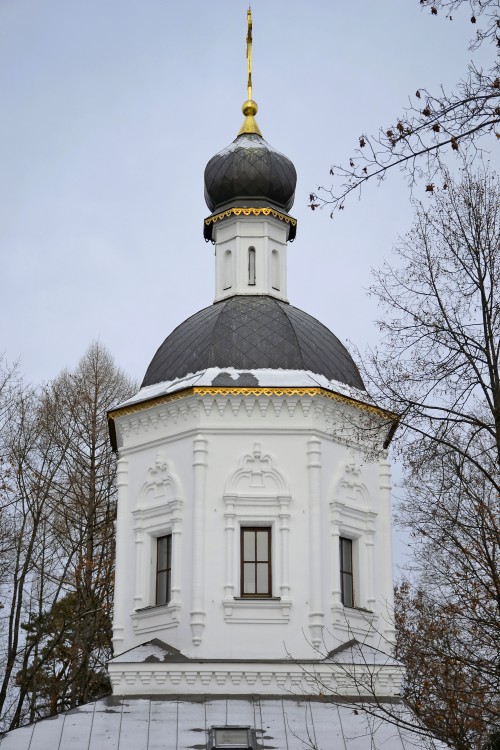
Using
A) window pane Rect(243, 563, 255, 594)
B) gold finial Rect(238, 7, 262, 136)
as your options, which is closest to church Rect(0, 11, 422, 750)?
window pane Rect(243, 563, 255, 594)

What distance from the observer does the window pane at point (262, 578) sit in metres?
15.6

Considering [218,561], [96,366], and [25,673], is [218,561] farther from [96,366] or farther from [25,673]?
[96,366]

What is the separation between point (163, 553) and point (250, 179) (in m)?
5.98

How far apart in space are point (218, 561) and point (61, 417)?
10.1 meters

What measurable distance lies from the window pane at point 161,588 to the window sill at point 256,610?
41.0 inches

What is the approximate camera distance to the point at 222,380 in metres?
16.3

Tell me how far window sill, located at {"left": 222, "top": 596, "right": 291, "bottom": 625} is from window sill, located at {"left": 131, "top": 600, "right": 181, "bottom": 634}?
2.11 ft

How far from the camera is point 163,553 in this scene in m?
16.2

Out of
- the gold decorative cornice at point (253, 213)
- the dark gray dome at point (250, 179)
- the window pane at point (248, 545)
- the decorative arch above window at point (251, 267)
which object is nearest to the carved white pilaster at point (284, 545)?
the window pane at point (248, 545)

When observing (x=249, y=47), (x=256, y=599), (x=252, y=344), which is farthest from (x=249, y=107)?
(x=256, y=599)

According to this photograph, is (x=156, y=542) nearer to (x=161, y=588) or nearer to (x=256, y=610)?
(x=161, y=588)

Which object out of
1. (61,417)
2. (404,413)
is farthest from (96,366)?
(404,413)

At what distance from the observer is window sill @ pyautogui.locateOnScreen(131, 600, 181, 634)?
50.7 feet

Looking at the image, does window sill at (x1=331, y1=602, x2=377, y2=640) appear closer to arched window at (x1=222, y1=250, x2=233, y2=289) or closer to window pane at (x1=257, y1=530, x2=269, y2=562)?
window pane at (x1=257, y1=530, x2=269, y2=562)
